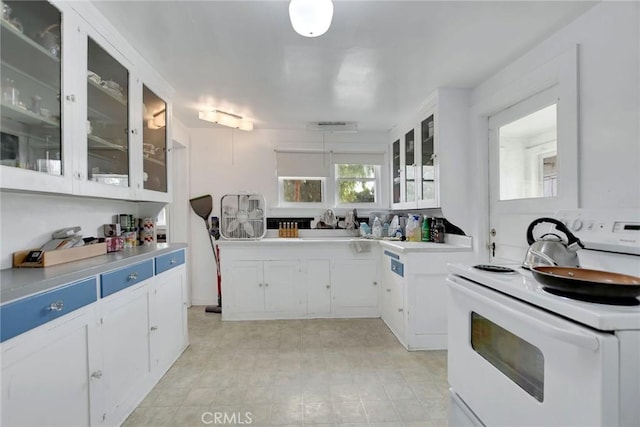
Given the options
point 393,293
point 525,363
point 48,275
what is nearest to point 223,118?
point 48,275

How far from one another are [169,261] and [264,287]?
122 cm

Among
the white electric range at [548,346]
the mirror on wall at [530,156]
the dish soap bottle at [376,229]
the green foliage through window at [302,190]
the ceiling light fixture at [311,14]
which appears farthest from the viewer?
the green foliage through window at [302,190]

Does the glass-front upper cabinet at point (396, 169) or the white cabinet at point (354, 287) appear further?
the glass-front upper cabinet at point (396, 169)

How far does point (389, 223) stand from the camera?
3775 millimetres

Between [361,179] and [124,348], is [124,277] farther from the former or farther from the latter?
[361,179]

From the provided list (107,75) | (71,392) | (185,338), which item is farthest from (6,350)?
(185,338)

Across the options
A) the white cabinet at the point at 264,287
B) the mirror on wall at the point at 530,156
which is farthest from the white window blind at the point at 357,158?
the mirror on wall at the point at 530,156

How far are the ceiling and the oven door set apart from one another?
142 centimetres

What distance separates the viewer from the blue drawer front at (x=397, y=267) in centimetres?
268

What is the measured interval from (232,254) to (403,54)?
2490 mm

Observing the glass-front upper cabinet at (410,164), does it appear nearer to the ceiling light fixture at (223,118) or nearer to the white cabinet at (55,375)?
the ceiling light fixture at (223,118)

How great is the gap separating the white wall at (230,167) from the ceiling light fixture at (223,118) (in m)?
0.50

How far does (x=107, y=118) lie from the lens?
70.8 inches

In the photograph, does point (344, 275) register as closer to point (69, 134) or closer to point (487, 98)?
point (487, 98)
